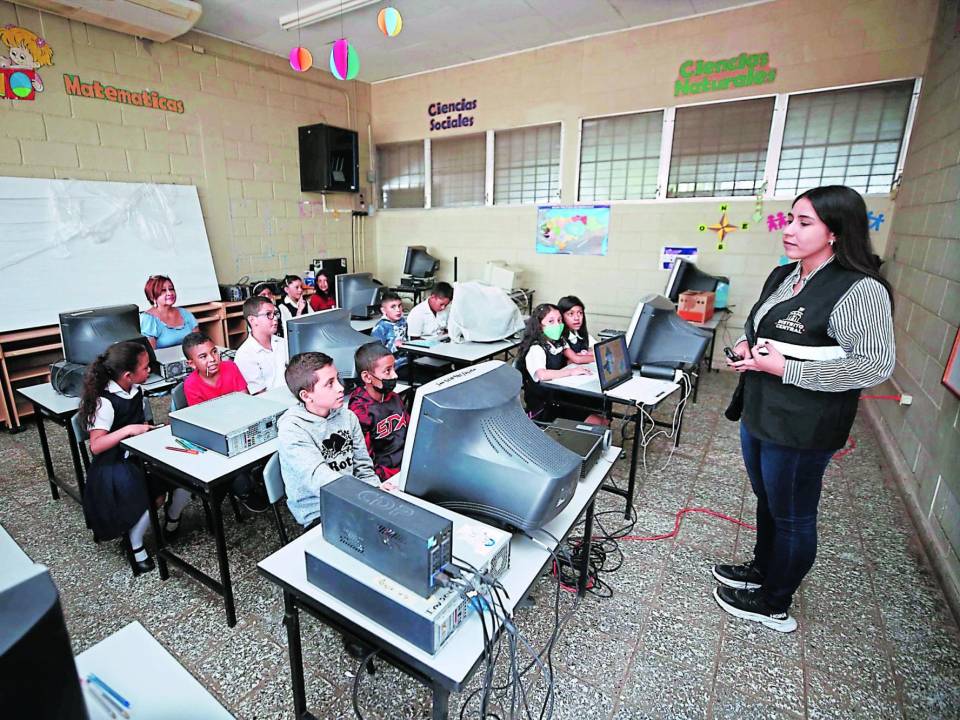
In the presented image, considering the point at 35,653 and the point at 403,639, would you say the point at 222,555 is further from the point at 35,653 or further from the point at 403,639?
the point at 35,653

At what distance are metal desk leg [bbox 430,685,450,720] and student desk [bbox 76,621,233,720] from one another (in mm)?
366

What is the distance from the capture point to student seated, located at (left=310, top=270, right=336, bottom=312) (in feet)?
16.5

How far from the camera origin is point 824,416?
4.73 ft

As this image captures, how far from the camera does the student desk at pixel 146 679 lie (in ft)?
2.44

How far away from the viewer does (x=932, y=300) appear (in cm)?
275

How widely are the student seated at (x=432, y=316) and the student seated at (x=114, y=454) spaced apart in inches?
76.4

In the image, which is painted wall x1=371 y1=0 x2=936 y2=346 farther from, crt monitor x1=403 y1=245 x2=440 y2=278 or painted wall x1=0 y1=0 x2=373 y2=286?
painted wall x1=0 y1=0 x2=373 y2=286

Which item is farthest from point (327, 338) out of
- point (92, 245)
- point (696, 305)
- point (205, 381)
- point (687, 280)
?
point (687, 280)

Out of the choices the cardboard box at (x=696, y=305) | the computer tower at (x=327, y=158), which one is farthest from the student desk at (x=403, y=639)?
the computer tower at (x=327, y=158)

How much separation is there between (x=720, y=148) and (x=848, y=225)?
3736 millimetres

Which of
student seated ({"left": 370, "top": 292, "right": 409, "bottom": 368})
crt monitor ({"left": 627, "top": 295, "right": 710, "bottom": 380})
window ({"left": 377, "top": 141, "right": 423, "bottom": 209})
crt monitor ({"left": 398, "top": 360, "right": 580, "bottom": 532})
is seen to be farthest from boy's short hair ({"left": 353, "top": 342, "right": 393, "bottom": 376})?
window ({"left": 377, "top": 141, "right": 423, "bottom": 209})

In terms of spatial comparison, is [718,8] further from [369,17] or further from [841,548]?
[841,548]

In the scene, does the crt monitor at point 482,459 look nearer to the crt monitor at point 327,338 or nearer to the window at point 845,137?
the crt monitor at point 327,338

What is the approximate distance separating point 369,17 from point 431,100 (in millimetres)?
1565
